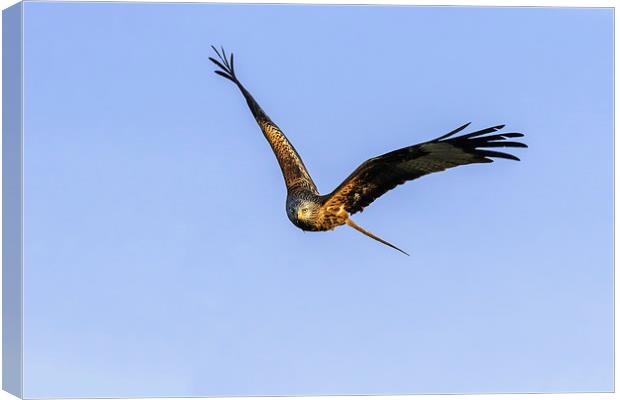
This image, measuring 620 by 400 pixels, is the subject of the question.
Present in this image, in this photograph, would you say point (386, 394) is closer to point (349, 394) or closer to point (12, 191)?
point (349, 394)

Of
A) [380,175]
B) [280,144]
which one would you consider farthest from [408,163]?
[280,144]

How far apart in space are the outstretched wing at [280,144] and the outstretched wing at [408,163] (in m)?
0.69

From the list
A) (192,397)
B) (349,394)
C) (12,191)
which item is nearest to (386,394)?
(349,394)

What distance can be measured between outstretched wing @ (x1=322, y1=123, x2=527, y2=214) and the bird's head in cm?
8

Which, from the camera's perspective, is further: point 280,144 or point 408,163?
point 280,144

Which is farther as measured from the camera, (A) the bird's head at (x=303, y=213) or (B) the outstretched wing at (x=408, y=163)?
(A) the bird's head at (x=303, y=213)

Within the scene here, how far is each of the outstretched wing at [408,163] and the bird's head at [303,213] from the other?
0.25 ft

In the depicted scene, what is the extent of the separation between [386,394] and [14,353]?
244 cm

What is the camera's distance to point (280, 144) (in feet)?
36.9

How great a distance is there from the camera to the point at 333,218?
9.95 meters

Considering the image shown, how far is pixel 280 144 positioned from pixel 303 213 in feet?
4.50

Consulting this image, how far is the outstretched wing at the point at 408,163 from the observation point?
9.38m

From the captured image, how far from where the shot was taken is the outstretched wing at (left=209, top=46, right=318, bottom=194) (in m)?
10.6

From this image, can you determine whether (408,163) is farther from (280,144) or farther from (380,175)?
(280,144)
